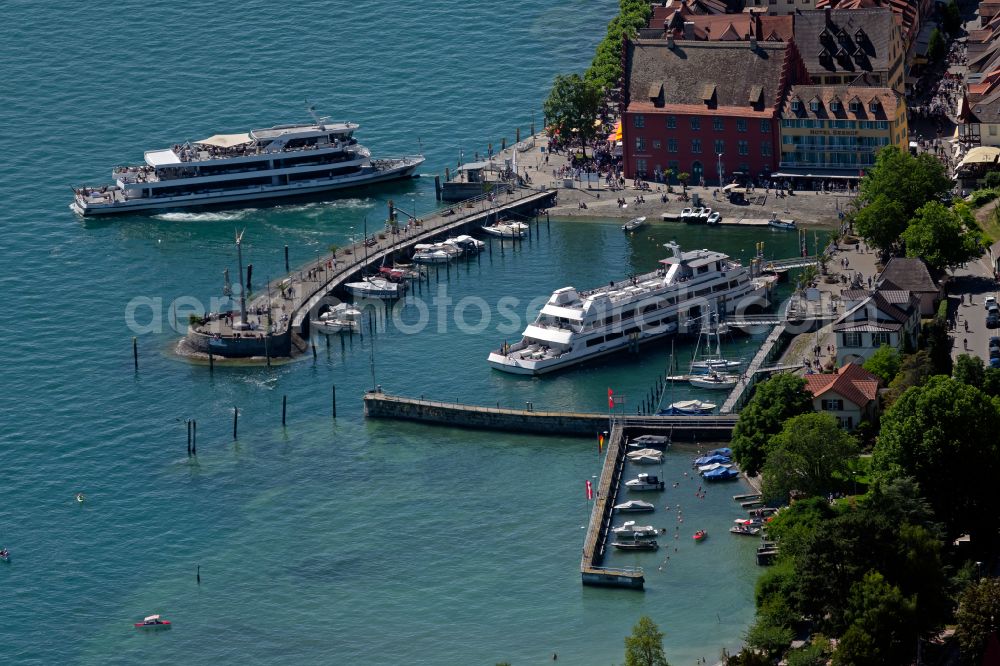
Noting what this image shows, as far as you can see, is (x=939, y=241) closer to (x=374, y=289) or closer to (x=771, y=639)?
(x=374, y=289)

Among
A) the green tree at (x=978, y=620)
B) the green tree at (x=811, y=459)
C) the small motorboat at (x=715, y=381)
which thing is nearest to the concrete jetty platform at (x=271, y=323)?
the small motorboat at (x=715, y=381)

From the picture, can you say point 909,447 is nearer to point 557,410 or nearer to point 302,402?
point 557,410

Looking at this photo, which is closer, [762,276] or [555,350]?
[555,350]

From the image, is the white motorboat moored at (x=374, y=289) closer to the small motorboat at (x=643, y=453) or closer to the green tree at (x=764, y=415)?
the small motorboat at (x=643, y=453)

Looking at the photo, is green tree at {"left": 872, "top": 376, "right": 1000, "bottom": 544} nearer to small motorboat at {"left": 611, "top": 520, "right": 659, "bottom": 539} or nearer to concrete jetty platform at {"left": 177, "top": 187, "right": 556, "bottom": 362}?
small motorboat at {"left": 611, "top": 520, "right": 659, "bottom": 539}

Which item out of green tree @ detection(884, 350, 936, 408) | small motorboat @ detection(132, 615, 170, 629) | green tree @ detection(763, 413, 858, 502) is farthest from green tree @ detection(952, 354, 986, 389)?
small motorboat @ detection(132, 615, 170, 629)

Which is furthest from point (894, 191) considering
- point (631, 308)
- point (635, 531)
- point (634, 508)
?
point (635, 531)

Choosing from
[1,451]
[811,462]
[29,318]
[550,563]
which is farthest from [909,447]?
[29,318]

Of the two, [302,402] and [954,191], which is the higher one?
[954,191]
